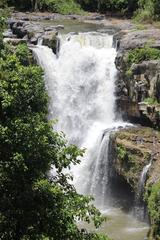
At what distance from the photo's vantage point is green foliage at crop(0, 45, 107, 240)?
37.2 ft

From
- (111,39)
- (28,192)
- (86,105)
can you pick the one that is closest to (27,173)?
(28,192)

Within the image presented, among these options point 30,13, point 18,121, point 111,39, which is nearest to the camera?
point 18,121

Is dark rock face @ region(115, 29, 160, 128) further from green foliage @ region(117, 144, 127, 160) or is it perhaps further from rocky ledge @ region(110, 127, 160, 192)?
green foliage @ region(117, 144, 127, 160)

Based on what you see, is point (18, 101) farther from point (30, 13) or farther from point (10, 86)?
point (30, 13)

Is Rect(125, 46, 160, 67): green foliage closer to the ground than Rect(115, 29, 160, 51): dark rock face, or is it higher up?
closer to the ground

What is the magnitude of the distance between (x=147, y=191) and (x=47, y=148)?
8796 mm

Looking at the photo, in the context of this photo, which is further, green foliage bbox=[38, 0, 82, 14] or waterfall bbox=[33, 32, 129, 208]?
green foliage bbox=[38, 0, 82, 14]

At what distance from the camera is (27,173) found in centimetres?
1167

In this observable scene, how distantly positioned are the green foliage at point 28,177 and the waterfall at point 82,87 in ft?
40.8

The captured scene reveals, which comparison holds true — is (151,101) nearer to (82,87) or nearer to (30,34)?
(82,87)

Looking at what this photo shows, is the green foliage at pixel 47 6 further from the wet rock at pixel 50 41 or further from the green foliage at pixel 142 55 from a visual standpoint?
the green foliage at pixel 142 55

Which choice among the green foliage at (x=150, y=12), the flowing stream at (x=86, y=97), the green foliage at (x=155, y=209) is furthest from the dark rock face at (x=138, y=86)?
the green foliage at (x=150, y=12)

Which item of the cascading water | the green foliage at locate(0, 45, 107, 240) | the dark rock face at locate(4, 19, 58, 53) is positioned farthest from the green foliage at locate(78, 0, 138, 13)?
the green foliage at locate(0, 45, 107, 240)

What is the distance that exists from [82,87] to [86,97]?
67cm
